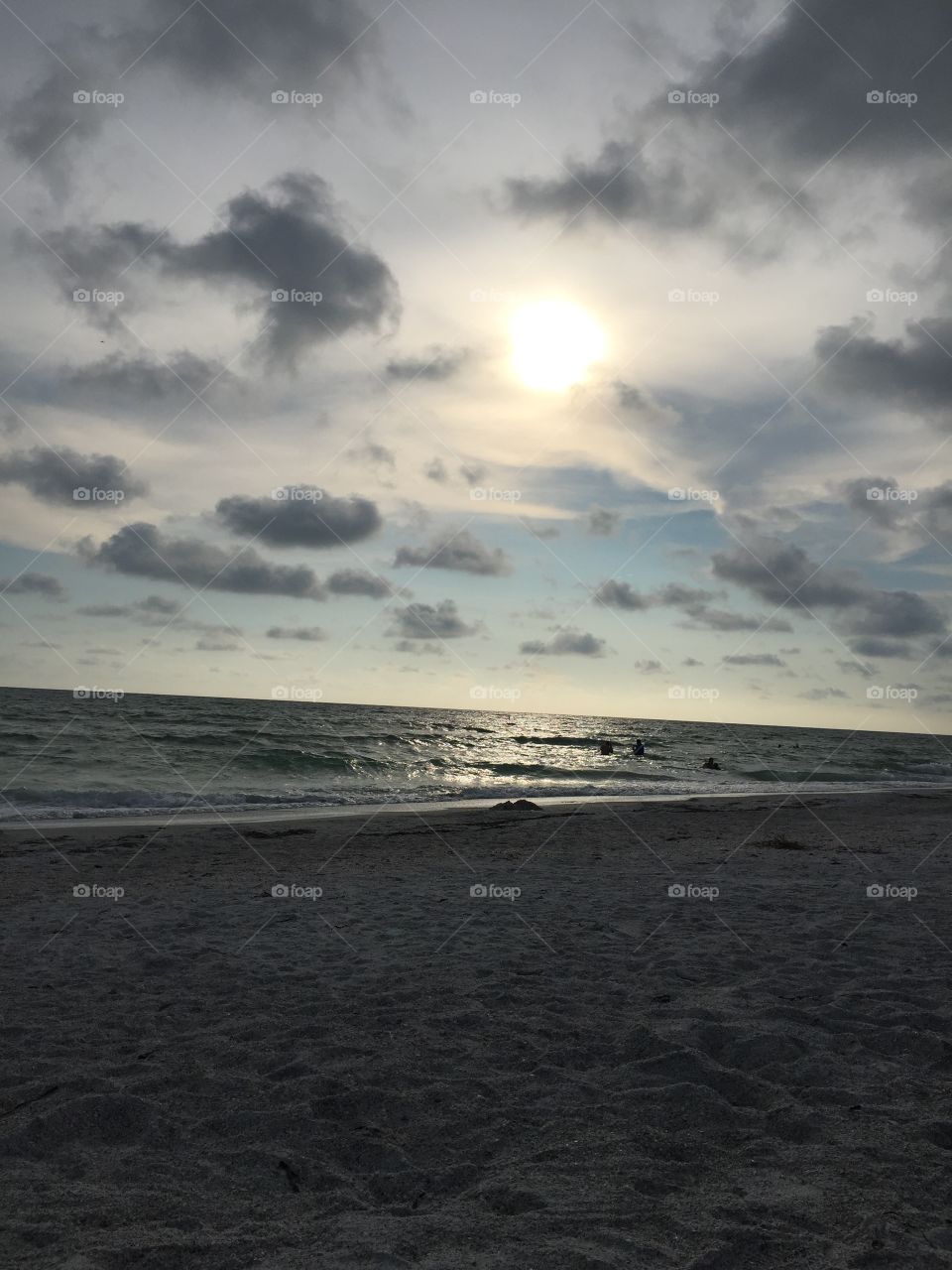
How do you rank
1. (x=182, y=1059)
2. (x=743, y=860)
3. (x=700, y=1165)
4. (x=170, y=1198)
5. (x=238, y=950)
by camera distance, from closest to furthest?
(x=170, y=1198) < (x=700, y=1165) < (x=182, y=1059) < (x=238, y=950) < (x=743, y=860)

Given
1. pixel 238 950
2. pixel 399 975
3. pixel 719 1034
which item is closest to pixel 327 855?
pixel 238 950

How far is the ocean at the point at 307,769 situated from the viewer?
2209 cm

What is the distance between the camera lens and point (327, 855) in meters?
13.3

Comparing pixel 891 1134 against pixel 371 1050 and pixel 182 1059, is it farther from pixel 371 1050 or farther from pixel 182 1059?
pixel 182 1059

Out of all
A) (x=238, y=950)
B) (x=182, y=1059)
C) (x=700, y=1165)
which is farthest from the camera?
(x=238, y=950)

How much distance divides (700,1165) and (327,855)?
10.3 metres

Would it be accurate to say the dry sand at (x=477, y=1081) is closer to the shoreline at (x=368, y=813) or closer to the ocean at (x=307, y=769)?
the shoreline at (x=368, y=813)

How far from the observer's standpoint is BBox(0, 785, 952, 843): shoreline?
52.8 ft

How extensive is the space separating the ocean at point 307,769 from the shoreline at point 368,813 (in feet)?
2.50

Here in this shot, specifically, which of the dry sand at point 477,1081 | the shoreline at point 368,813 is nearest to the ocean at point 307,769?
the shoreline at point 368,813

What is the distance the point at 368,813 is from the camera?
1995 centimetres

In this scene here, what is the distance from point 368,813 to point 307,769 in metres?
10.8

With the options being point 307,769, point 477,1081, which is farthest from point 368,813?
point 477,1081

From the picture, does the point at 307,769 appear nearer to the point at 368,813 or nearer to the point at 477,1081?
the point at 368,813
